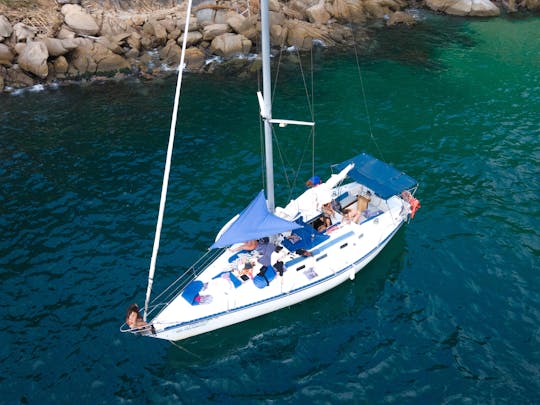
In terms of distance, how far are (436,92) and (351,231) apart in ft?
74.7

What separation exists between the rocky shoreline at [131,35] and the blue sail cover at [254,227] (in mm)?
27245

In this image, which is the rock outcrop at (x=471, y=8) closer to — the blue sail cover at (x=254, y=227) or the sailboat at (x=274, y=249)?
the sailboat at (x=274, y=249)

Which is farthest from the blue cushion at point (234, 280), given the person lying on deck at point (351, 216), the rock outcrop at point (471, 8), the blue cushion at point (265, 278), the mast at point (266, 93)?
the rock outcrop at point (471, 8)

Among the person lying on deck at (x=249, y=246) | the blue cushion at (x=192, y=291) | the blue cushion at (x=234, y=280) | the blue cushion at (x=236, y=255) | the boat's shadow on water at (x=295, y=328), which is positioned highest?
the person lying on deck at (x=249, y=246)

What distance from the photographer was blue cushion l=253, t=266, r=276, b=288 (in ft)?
65.2

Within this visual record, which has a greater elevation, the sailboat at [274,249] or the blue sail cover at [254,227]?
the blue sail cover at [254,227]

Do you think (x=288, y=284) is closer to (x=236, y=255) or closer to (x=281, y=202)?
(x=236, y=255)

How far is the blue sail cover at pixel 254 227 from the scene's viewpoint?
19438mm

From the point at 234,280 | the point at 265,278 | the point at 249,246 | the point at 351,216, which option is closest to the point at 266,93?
the point at 249,246

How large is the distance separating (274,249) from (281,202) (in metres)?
6.65

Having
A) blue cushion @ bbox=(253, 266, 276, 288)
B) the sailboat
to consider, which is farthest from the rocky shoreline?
blue cushion @ bbox=(253, 266, 276, 288)

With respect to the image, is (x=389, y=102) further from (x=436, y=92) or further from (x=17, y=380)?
(x=17, y=380)

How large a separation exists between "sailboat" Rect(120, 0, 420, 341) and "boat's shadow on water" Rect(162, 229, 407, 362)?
480mm

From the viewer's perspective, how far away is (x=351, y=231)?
22469 mm
